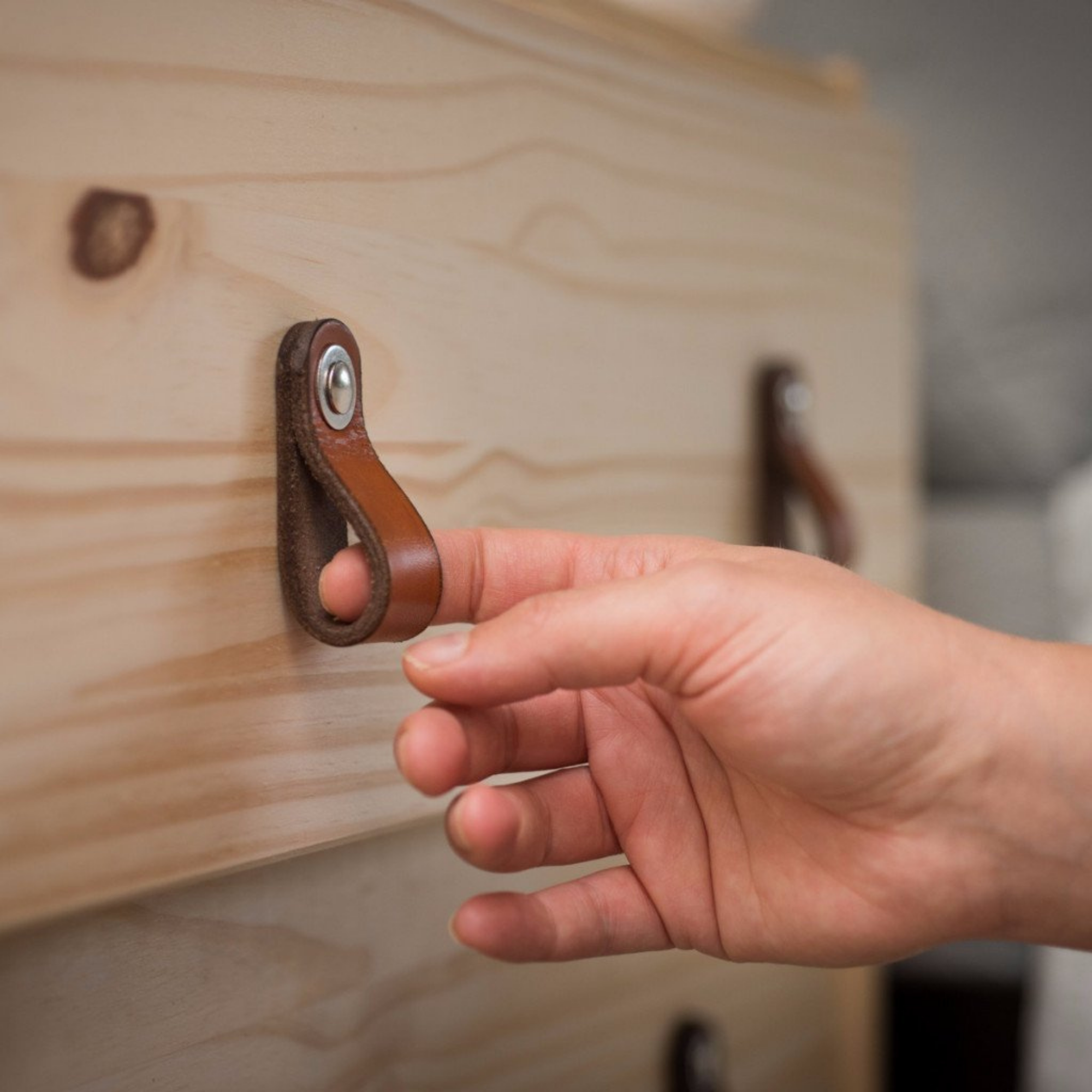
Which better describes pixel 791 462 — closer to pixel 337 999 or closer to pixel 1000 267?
pixel 337 999

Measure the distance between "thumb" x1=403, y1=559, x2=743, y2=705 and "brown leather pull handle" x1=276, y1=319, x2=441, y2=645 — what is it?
24 millimetres

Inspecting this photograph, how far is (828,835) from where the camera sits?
42 cm

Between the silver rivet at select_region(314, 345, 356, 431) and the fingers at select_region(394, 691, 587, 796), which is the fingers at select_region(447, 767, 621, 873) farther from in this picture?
the silver rivet at select_region(314, 345, 356, 431)

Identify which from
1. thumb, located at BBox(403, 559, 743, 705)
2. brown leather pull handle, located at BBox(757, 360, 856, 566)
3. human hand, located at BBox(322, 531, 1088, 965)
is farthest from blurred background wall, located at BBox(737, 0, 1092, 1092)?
thumb, located at BBox(403, 559, 743, 705)

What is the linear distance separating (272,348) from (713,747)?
210mm

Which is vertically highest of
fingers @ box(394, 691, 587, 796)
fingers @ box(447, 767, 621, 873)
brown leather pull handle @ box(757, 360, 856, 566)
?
brown leather pull handle @ box(757, 360, 856, 566)

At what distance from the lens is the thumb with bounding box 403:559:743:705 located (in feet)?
1.12

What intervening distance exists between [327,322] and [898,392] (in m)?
0.48

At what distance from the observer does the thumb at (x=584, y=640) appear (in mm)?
343

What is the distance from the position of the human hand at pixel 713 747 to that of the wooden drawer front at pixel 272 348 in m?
0.05

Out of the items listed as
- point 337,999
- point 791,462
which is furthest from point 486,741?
point 791,462

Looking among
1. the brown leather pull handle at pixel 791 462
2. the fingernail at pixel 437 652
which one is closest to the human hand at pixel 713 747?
the fingernail at pixel 437 652

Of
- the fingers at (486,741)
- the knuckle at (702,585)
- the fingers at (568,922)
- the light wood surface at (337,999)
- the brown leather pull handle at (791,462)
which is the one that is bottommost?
the light wood surface at (337,999)

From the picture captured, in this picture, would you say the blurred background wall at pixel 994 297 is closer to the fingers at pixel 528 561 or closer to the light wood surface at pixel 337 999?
the light wood surface at pixel 337 999
